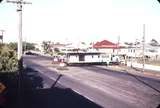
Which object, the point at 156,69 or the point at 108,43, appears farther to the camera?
the point at 108,43

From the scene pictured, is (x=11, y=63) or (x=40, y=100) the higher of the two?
(x=11, y=63)

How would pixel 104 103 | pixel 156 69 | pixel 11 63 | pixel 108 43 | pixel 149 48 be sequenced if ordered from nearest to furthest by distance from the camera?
pixel 104 103 → pixel 11 63 → pixel 156 69 → pixel 108 43 → pixel 149 48

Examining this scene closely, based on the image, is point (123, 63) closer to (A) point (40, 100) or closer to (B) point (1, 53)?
(B) point (1, 53)

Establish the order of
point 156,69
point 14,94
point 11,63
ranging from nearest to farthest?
1. point 14,94
2. point 11,63
3. point 156,69

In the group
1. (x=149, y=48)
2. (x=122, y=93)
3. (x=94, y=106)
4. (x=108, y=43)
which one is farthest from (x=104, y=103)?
(x=149, y=48)

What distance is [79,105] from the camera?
20.3 m

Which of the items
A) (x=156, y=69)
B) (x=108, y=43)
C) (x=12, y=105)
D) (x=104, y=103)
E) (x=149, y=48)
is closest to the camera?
(x=12, y=105)

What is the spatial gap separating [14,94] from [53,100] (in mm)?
3559

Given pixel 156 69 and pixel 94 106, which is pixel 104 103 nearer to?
pixel 94 106

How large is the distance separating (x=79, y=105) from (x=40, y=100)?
150 inches

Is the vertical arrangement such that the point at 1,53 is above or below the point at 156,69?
above

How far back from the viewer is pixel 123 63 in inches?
2913

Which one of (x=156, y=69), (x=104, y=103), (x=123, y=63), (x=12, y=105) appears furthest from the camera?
(x=123, y=63)

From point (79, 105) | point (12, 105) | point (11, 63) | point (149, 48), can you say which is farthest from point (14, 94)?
point (149, 48)
